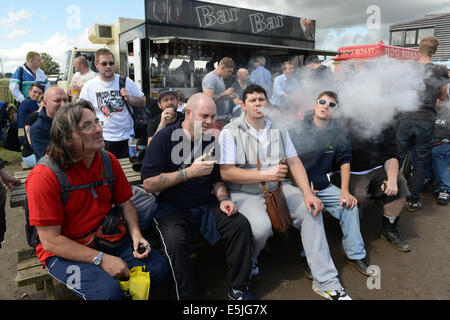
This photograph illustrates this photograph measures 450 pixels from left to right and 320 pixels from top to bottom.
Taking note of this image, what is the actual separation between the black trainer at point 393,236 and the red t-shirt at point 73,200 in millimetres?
2746

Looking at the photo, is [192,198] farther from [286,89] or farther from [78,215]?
[286,89]

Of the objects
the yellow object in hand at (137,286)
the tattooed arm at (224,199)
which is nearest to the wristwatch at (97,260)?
the yellow object in hand at (137,286)

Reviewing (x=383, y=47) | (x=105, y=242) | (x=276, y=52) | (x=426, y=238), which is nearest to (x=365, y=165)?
(x=426, y=238)

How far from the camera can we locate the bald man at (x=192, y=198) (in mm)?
2188

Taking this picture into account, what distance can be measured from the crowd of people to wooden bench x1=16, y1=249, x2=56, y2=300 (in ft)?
0.34

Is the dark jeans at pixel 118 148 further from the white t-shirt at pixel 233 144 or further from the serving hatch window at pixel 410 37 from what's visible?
the serving hatch window at pixel 410 37

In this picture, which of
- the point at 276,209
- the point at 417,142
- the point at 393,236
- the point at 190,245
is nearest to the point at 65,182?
the point at 190,245

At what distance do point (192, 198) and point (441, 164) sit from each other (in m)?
4.05

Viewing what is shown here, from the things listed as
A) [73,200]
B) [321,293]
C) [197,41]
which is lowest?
[321,293]

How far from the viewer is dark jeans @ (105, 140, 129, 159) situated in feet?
11.8

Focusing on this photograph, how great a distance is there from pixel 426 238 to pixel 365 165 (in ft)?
3.63

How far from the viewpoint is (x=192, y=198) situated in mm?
2379

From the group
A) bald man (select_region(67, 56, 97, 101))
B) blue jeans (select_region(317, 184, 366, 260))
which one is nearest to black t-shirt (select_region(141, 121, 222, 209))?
blue jeans (select_region(317, 184, 366, 260))

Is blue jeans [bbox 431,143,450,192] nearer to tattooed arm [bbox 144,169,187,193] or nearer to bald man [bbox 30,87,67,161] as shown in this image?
tattooed arm [bbox 144,169,187,193]
